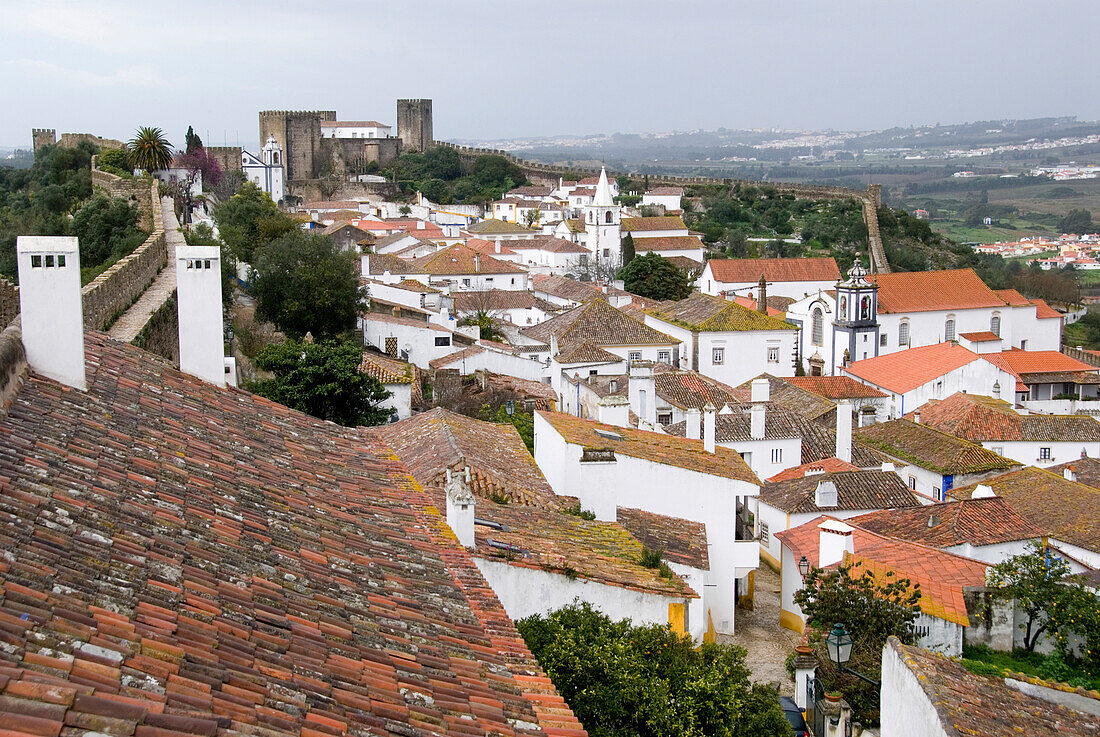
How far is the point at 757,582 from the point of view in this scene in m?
19.6

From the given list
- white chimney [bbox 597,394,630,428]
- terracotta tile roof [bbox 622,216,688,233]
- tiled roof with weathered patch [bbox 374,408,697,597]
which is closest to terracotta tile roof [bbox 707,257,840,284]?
terracotta tile roof [bbox 622,216,688,233]

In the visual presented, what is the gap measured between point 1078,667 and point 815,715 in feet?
15.1

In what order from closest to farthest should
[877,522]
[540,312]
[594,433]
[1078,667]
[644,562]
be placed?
[644,562], [1078,667], [594,433], [877,522], [540,312]

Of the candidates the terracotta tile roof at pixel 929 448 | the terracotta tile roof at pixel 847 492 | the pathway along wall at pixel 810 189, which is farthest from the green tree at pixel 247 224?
the pathway along wall at pixel 810 189

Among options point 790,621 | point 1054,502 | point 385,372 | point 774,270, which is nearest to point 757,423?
point 1054,502

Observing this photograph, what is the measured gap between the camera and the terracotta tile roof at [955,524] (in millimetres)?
18266

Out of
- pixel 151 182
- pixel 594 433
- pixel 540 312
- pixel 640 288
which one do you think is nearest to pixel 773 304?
pixel 640 288

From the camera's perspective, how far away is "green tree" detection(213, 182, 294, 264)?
34844mm

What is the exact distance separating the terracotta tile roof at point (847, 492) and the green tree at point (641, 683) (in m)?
11.1

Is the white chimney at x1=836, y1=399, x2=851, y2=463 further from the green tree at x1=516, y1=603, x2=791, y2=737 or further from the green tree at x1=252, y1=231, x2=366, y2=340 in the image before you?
the green tree at x1=516, y1=603, x2=791, y2=737

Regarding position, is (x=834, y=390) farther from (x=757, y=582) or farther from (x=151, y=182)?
(x=151, y=182)

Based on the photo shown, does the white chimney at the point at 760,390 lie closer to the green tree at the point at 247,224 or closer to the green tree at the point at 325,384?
the green tree at the point at 325,384

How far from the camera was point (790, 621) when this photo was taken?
1712 cm

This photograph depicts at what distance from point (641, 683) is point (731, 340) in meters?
31.7
